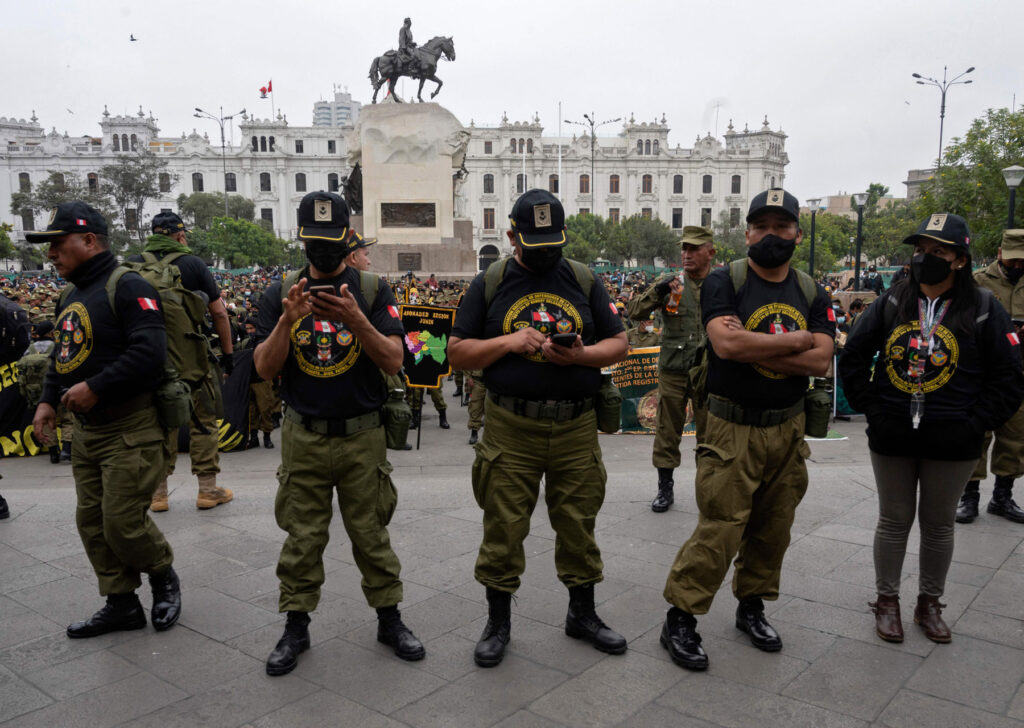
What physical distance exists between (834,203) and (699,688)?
129 metres

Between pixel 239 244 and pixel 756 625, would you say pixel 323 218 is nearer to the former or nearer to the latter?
pixel 756 625

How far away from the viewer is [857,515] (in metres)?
5.41

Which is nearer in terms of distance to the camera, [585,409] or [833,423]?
[585,409]

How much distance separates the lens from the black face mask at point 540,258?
3.29m

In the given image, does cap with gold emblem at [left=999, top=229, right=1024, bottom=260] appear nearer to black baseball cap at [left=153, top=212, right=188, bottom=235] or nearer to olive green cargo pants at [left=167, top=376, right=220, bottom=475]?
olive green cargo pants at [left=167, top=376, right=220, bottom=475]

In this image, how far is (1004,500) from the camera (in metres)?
5.34

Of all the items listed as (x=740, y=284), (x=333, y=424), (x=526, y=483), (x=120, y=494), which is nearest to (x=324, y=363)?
(x=333, y=424)

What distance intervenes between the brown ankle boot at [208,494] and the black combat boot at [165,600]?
1911 mm

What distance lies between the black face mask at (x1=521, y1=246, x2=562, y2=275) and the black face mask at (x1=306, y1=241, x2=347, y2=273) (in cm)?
79

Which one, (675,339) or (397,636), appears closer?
(397,636)

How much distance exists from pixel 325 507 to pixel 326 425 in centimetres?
39

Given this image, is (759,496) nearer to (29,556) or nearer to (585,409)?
(585,409)

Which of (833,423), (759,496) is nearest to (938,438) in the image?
(759,496)

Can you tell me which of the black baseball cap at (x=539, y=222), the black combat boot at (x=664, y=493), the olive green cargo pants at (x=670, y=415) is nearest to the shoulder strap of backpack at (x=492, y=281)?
the black baseball cap at (x=539, y=222)
